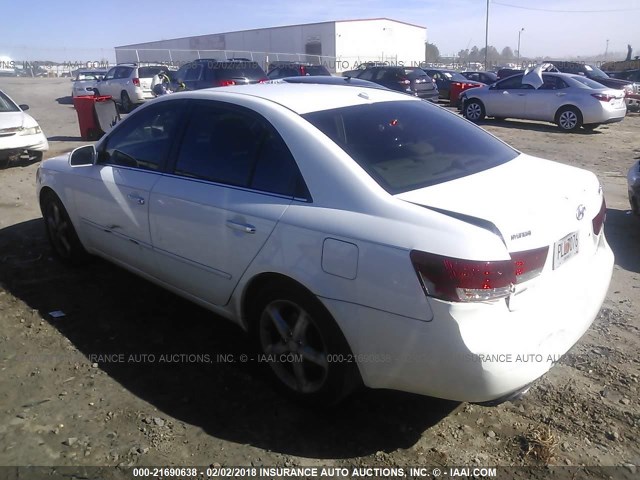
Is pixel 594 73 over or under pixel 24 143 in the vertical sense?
over

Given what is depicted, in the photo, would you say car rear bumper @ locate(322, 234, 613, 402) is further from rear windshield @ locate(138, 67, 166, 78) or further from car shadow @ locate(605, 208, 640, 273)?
rear windshield @ locate(138, 67, 166, 78)

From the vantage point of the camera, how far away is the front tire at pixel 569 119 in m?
14.6

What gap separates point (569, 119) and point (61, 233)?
13505 millimetres

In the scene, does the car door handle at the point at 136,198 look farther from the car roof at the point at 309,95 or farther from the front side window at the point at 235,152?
the car roof at the point at 309,95

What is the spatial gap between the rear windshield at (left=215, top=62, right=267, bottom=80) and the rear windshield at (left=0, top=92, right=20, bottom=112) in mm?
6693

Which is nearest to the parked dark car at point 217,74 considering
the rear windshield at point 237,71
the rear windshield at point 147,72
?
the rear windshield at point 237,71

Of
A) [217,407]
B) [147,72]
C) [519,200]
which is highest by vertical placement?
[147,72]

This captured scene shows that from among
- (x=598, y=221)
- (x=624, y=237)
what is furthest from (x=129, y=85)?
(x=598, y=221)

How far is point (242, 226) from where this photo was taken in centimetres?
305

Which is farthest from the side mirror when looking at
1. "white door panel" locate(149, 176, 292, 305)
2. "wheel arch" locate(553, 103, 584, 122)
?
"wheel arch" locate(553, 103, 584, 122)

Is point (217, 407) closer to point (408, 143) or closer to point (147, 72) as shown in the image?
point (408, 143)

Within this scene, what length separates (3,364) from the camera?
3564 mm

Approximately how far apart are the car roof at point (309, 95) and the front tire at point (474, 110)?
1390 cm

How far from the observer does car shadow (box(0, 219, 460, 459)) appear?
→ 114 inches
